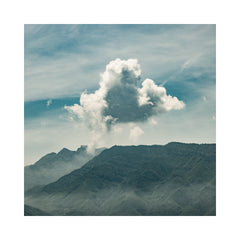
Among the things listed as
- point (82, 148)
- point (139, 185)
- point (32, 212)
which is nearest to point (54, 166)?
point (82, 148)

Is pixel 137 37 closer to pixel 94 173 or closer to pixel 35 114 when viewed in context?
pixel 35 114

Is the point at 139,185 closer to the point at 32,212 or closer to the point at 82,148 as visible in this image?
the point at 82,148

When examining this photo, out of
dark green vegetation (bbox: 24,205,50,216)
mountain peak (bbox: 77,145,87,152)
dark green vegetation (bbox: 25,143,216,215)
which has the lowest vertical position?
dark green vegetation (bbox: 24,205,50,216)

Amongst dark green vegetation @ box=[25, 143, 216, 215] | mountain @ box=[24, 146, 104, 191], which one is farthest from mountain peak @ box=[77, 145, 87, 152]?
dark green vegetation @ box=[25, 143, 216, 215]

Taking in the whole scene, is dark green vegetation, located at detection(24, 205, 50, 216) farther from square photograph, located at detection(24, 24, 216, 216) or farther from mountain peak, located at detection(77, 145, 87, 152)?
mountain peak, located at detection(77, 145, 87, 152)

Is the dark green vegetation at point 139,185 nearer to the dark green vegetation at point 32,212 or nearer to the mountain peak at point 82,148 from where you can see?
the dark green vegetation at point 32,212

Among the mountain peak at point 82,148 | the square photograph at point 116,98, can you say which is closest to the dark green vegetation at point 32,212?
the square photograph at point 116,98
